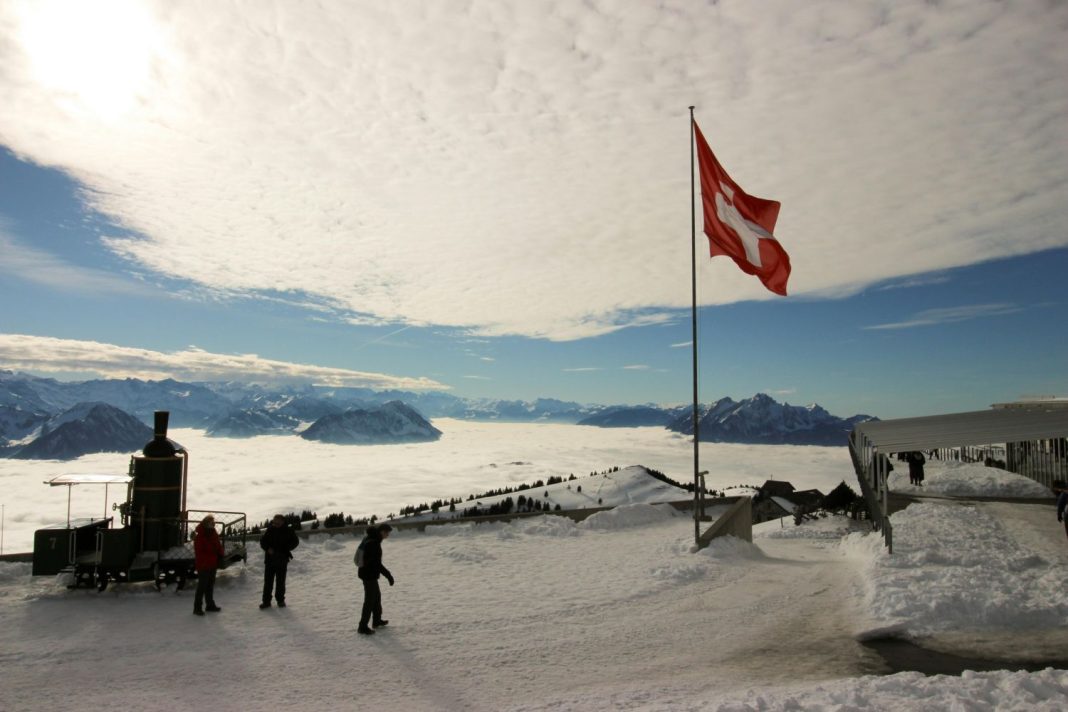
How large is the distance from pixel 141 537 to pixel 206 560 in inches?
132

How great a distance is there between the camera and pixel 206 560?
11070 millimetres

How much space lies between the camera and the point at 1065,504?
14961mm

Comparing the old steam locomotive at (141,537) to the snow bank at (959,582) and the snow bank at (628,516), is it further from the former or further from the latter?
the snow bank at (959,582)

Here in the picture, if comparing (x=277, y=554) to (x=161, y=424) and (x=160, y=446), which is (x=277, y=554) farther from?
(x=161, y=424)

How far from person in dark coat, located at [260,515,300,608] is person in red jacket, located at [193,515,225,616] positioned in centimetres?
79

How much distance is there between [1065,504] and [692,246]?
1065 centimetres

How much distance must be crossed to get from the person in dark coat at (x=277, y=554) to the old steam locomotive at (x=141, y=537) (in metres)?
2.03

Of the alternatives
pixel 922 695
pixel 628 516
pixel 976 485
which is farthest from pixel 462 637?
pixel 976 485

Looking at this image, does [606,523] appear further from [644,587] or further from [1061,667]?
[1061,667]

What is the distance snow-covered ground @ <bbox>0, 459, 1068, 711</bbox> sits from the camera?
754 cm

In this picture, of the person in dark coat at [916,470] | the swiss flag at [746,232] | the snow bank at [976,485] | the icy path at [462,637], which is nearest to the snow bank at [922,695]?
the icy path at [462,637]

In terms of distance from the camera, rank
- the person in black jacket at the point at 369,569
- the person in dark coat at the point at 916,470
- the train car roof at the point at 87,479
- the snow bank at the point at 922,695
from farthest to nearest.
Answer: the person in dark coat at the point at 916,470, the train car roof at the point at 87,479, the person in black jacket at the point at 369,569, the snow bank at the point at 922,695

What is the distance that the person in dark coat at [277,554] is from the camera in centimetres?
1148

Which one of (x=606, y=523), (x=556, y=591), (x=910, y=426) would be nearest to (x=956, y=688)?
(x=556, y=591)
